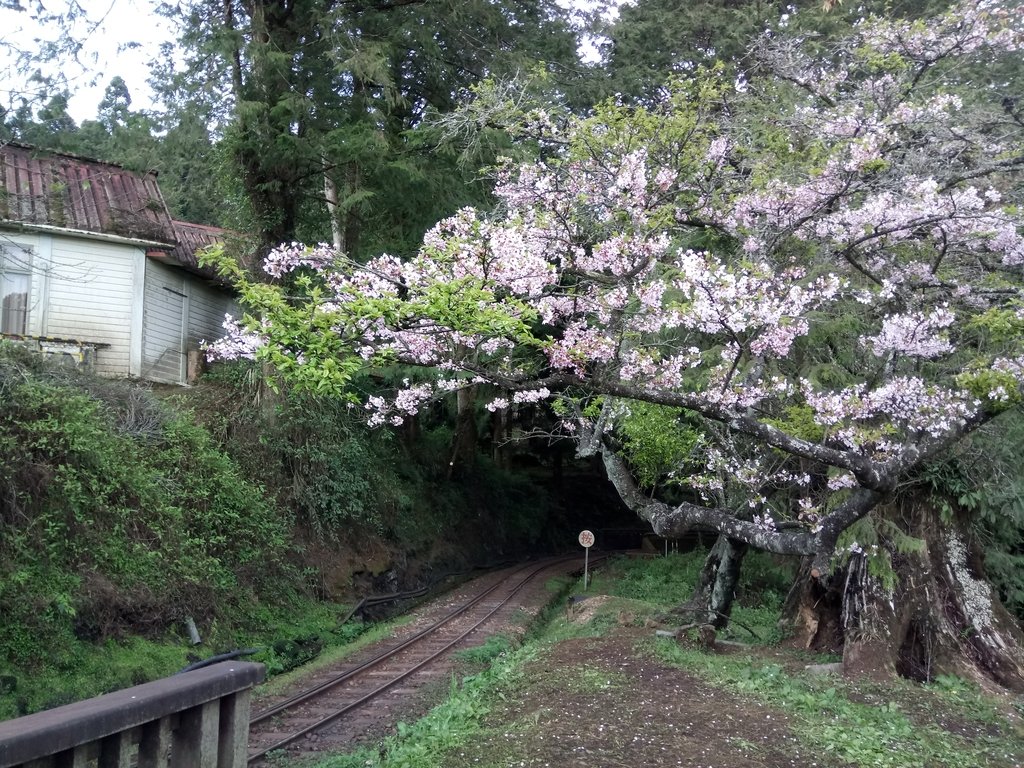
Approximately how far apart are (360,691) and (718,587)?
5660mm

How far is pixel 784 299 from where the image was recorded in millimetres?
7984

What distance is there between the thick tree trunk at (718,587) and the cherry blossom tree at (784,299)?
189 mm

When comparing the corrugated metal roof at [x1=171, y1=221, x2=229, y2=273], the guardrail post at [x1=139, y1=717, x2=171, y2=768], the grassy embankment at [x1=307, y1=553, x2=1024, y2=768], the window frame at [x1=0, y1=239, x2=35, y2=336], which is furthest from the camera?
the corrugated metal roof at [x1=171, y1=221, x2=229, y2=273]

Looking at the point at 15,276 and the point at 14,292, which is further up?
the point at 15,276

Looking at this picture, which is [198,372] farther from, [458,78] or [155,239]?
[458,78]

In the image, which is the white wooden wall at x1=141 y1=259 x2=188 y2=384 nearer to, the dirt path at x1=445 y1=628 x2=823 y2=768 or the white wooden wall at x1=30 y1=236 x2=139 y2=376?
the white wooden wall at x1=30 y1=236 x2=139 y2=376

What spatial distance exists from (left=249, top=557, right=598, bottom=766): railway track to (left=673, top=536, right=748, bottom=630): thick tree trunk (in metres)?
4.11

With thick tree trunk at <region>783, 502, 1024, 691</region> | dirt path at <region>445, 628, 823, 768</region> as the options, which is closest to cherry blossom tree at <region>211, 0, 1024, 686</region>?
thick tree trunk at <region>783, 502, 1024, 691</region>

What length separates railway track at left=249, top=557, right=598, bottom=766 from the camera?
9.37m

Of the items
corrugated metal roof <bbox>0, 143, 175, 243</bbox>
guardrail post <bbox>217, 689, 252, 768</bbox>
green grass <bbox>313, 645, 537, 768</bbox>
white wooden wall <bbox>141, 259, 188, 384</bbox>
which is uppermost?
corrugated metal roof <bbox>0, 143, 175, 243</bbox>

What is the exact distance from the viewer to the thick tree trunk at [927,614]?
1005cm

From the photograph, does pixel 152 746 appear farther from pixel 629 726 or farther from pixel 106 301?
pixel 106 301

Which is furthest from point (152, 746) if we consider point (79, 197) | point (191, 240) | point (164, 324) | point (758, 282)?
point (191, 240)

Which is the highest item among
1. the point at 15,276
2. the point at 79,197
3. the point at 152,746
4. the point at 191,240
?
the point at 191,240
